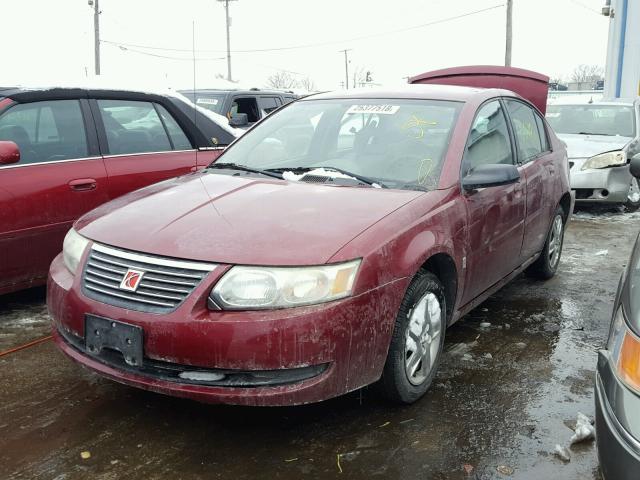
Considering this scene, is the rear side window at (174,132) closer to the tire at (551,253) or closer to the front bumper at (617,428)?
the tire at (551,253)

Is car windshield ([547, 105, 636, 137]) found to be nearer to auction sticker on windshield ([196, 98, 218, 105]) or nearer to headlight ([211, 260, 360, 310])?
auction sticker on windshield ([196, 98, 218, 105])

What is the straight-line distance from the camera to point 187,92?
10.5 m

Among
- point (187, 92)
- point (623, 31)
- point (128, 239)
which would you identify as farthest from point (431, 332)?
point (623, 31)

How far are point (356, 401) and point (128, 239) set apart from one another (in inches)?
54.7

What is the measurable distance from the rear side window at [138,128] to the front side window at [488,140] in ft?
8.37

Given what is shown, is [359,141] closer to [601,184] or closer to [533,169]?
[533,169]

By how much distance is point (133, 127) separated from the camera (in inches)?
199

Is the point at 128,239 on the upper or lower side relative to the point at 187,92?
lower

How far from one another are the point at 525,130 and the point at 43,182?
345 centimetres

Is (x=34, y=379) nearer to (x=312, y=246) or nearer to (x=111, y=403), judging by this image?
(x=111, y=403)

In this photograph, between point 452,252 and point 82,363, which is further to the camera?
point 452,252

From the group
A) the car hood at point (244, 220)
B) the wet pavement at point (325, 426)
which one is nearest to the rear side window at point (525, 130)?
the wet pavement at point (325, 426)

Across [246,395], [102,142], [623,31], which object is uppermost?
[623,31]

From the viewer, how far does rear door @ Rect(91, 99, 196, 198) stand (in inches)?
189
